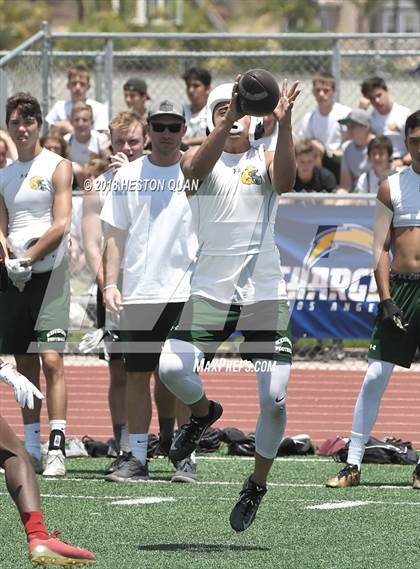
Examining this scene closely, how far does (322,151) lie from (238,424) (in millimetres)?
4039

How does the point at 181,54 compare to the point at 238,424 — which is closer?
the point at 238,424

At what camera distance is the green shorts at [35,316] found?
9.12 m

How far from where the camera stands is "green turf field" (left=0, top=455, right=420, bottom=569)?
20.5 feet

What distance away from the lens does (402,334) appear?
28.3ft

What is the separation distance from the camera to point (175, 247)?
8.88 meters

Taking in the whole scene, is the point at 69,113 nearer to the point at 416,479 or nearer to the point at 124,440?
the point at 124,440

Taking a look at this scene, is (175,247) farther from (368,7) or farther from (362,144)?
(368,7)

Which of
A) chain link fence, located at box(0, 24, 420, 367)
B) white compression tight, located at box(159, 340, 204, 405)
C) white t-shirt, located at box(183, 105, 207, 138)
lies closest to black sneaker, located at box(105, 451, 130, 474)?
white compression tight, located at box(159, 340, 204, 405)

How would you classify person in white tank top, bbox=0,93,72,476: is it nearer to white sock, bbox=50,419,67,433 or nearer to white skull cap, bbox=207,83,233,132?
white sock, bbox=50,419,67,433

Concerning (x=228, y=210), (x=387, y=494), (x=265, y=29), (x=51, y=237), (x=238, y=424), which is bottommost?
(x=265, y=29)

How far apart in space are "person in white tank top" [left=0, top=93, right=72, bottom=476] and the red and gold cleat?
3.51 metres

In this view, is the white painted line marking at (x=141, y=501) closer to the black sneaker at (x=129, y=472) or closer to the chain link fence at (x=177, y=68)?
the black sneaker at (x=129, y=472)

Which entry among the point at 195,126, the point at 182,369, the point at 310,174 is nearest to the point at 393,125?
the point at 310,174

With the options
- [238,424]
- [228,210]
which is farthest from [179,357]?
[238,424]
